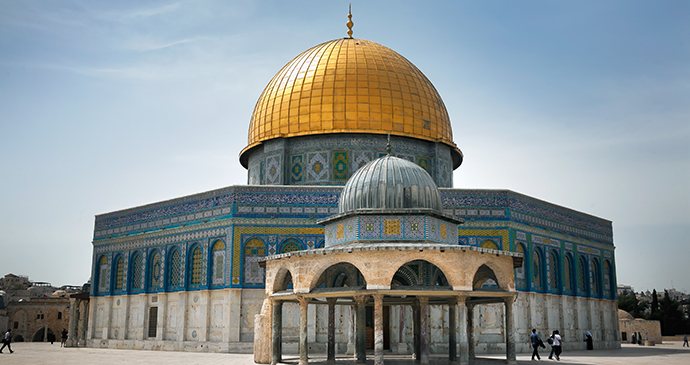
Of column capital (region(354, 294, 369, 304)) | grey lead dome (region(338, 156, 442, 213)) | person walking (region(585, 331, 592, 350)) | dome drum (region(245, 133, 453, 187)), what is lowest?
person walking (region(585, 331, 592, 350))

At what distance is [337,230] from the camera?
16.1 metres

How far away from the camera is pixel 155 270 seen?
976 inches

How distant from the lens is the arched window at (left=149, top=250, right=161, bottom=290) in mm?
24547

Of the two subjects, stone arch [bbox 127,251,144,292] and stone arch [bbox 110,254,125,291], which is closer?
stone arch [bbox 127,251,144,292]

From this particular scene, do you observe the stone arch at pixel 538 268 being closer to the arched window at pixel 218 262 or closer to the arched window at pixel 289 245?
the arched window at pixel 289 245

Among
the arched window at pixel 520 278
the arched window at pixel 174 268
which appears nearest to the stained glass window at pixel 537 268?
the arched window at pixel 520 278

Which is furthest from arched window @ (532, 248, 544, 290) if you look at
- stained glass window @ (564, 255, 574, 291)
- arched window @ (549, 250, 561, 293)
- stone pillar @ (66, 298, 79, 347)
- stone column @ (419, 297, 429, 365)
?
stone pillar @ (66, 298, 79, 347)

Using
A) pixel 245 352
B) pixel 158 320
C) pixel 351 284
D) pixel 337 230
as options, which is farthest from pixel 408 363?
pixel 158 320

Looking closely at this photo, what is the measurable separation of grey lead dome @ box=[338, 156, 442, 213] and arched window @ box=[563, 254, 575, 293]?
38.1ft

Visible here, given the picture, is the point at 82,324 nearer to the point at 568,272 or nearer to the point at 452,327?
the point at 452,327

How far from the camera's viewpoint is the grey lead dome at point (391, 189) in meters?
15.5

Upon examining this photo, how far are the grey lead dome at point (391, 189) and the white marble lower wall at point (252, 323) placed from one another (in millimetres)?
4561

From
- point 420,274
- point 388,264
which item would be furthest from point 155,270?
point 388,264

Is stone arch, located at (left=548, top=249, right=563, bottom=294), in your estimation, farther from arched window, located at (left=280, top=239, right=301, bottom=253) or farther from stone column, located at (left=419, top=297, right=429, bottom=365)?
stone column, located at (left=419, top=297, right=429, bottom=365)
